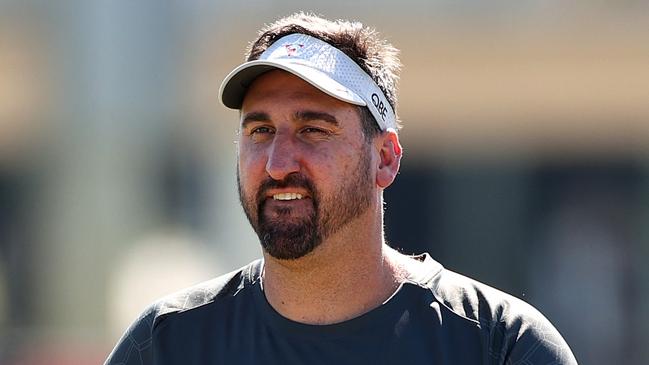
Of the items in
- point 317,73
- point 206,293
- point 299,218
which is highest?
point 317,73

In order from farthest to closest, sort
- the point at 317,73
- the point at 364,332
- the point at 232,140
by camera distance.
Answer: the point at 232,140
the point at 317,73
the point at 364,332

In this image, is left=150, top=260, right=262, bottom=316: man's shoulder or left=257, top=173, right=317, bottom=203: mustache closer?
left=257, top=173, right=317, bottom=203: mustache

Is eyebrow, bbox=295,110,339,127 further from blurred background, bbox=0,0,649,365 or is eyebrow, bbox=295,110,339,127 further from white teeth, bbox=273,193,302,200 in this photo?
blurred background, bbox=0,0,649,365

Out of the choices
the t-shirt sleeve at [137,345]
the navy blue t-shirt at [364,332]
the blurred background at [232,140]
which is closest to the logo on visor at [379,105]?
the navy blue t-shirt at [364,332]

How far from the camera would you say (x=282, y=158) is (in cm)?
314

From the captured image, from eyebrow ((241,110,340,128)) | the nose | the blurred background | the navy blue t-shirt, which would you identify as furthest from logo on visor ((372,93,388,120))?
the blurred background

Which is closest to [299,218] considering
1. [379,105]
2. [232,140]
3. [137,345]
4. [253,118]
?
[253,118]

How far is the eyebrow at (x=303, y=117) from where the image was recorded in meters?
3.20

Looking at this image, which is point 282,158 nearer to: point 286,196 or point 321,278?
point 286,196

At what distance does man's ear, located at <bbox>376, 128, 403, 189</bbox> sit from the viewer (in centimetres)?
337

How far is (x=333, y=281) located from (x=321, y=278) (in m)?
0.03

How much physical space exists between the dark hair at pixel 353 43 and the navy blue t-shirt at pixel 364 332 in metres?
0.51

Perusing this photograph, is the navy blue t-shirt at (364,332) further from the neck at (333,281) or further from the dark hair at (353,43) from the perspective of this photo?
the dark hair at (353,43)

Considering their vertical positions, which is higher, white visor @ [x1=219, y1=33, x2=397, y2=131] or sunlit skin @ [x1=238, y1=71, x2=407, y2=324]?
white visor @ [x1=219, y1=33, x2=397, y2=131]
